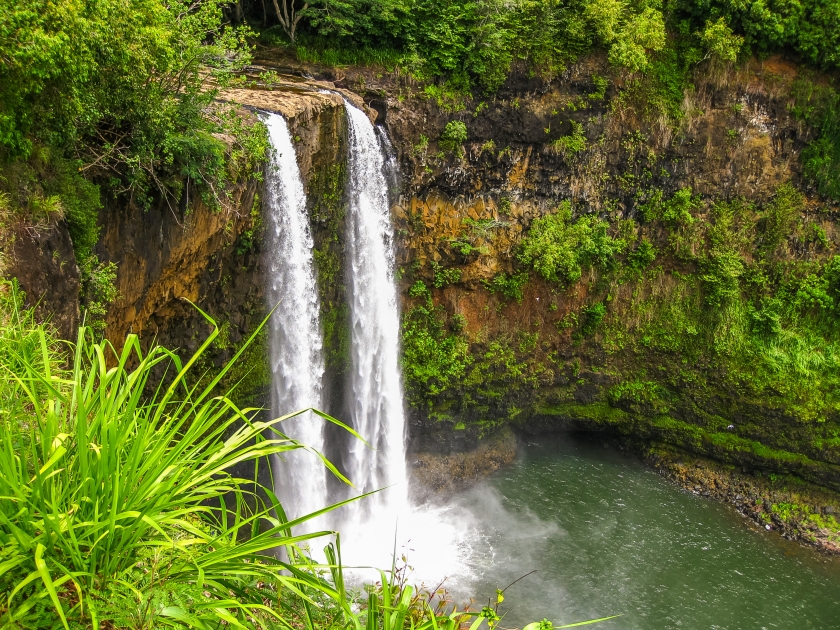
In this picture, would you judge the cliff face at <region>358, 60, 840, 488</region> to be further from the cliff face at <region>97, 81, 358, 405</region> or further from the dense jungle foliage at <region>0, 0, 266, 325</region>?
the dense jungle foliage at <region>0, 0, 266, 325</region>

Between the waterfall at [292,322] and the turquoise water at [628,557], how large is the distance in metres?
3.64

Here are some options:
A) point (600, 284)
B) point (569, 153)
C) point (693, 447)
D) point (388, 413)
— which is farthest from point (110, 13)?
point (693, 447)

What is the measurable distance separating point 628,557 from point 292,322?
850cm

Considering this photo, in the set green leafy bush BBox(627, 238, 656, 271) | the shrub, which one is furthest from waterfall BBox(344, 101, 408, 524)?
green leafy bush BBox(627, 238, 656, 271)

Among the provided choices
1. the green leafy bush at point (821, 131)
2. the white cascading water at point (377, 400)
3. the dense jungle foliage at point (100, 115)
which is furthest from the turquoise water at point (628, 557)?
the dense jungle foliage at point (100, 115)

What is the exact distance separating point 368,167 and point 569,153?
5.33 m

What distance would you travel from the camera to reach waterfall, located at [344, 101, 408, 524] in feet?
39.0

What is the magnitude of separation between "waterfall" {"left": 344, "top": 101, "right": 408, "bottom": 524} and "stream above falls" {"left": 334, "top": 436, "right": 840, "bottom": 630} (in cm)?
112

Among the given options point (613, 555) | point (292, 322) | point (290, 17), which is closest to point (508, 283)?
point (292, 322)

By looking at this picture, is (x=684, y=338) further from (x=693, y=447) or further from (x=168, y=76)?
(x=168, y=76)

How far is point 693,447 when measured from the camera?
1519cm

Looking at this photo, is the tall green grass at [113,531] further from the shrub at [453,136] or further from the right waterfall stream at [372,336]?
the shrub at [453,136]

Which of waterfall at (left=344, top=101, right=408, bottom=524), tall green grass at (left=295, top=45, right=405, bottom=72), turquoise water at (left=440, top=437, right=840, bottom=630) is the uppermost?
tall green grass at (left=295, top=45, right=405, bottom=72)

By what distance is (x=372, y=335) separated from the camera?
41.9ft
